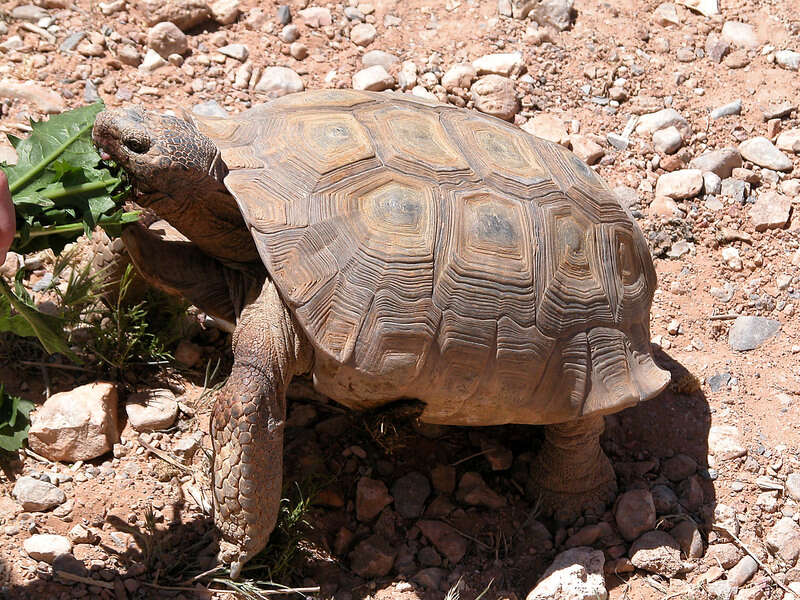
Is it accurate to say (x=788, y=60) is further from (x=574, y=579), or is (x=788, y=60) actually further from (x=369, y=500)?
(x=369, y=500)

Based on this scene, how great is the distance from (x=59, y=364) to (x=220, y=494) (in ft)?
3.64

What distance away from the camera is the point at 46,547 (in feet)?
10.0

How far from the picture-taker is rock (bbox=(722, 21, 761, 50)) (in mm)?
5785

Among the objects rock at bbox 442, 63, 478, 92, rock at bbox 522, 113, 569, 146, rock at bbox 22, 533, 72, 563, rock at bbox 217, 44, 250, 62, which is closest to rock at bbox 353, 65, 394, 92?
rock at bbox 442, 63, 478, 92

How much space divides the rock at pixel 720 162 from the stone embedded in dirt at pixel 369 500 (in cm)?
288

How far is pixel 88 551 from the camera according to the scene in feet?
10.3

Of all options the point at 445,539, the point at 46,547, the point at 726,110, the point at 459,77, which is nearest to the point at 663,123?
the point at 726,110

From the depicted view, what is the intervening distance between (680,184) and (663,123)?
1.72 ft

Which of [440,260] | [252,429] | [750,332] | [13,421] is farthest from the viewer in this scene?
[750,332]

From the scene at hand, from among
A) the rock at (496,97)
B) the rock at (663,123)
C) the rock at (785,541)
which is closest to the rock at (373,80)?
the rock at (496,97)

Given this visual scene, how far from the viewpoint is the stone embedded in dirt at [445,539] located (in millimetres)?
3531

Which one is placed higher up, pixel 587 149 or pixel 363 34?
pixel 363 34

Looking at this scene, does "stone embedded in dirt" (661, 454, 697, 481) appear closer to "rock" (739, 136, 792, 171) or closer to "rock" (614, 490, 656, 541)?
"rock" (614, 490, 656, 541)

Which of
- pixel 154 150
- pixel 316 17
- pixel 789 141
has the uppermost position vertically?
pixel 154 150
